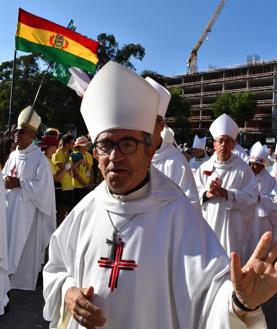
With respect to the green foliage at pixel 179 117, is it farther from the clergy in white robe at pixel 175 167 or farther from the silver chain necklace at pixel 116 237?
the silver chain necklace at pixel 116 237

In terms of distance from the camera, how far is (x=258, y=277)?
1.60 metres

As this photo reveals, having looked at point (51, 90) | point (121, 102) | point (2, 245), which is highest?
point (51, 90)

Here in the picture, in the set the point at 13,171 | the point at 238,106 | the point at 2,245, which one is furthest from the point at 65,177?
the point at 238,106

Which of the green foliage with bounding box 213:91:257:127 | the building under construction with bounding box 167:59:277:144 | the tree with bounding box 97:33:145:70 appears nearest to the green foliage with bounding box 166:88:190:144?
the green foliage with bounding box 213:91:257:127

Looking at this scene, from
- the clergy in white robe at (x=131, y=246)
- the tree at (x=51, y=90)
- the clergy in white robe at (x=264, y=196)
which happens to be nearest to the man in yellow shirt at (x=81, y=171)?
the clergy in white robe at (x=264, y=196)

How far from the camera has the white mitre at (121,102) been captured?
227 centimetres

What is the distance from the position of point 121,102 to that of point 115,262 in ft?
2.95

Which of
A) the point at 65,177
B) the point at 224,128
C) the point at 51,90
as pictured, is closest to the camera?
the point at 224,128

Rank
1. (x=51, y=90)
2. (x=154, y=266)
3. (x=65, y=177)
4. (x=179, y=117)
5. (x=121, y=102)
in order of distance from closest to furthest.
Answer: (x=154, y=266) < (x=121, y=102) < (x=65, y=177) < (x=51, y=90) < (x=179, y=117)

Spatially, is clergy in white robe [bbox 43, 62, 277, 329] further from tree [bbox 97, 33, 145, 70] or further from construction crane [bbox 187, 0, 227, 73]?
construction crane [bbox 187, 0, 227, 73]

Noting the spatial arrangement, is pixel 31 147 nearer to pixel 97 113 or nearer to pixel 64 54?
pixel 97 113

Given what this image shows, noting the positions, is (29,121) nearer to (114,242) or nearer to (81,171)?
(81,171)

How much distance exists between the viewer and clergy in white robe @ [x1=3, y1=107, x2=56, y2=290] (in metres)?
5.65

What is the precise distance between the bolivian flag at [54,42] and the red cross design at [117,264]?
307 inches
